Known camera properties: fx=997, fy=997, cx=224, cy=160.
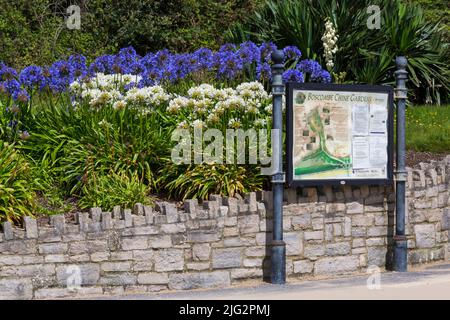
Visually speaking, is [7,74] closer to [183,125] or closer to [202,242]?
[183,125]

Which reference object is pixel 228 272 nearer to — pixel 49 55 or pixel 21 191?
pixel 21 191

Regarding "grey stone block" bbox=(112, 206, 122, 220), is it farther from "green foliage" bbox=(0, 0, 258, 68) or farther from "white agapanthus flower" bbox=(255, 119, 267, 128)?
"green foliage" bbox=(0, 0, 258, 68)

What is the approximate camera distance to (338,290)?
9617mm

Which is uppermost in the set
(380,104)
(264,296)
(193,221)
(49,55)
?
(49,55)

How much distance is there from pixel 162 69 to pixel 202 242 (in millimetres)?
3605

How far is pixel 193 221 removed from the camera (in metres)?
9.86

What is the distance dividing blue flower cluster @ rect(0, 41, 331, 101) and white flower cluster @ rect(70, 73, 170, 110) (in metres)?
0.34

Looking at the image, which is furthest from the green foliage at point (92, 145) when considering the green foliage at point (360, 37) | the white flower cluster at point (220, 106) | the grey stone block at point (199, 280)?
the green foliage at point (360, 37)

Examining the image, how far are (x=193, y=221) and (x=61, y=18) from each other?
427 inches

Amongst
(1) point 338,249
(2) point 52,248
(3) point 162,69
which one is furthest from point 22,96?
(1) point 338,249

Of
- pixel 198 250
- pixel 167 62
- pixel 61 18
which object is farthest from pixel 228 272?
pixel 61 18

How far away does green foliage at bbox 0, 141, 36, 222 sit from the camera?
9.48 meters

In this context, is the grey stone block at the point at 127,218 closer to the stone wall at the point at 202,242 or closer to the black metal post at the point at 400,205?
the stone wall at the point at 202,242

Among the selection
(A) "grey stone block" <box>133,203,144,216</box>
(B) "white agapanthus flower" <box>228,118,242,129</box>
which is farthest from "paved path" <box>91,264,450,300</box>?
(B) "white agapanthus flower" <box>228,118,242,129</box>
